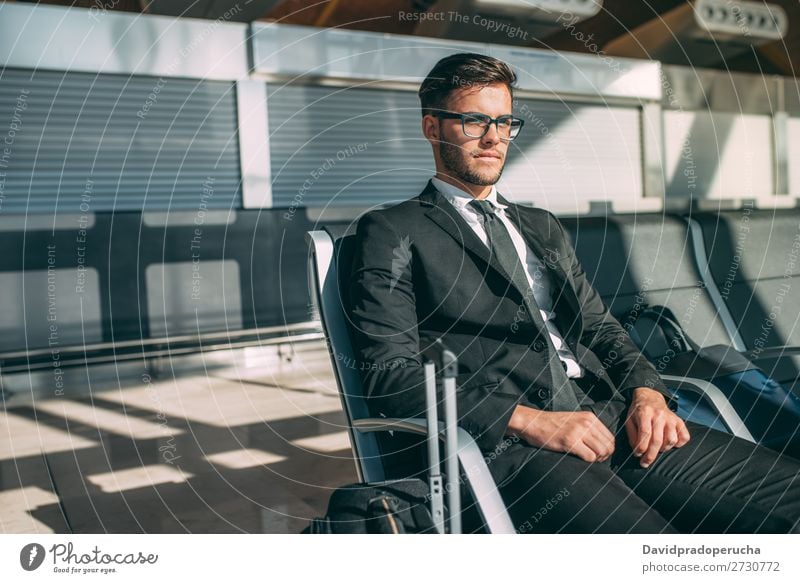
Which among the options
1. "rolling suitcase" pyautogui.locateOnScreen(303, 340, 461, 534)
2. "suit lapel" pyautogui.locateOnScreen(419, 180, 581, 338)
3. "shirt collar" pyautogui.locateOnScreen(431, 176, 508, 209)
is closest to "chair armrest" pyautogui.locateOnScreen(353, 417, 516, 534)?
"rolling suitcase" pyautogui.locateOnScreen(303, 340, 461, 534)

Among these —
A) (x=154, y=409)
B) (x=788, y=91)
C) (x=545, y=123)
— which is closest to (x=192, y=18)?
(x=154, y=409)

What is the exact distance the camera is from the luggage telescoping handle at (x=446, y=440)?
1307mm

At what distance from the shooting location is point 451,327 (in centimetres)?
157

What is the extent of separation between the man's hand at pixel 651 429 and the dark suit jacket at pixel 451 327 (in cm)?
5

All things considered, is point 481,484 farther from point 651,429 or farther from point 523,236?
point 523,236

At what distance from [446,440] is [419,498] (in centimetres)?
15

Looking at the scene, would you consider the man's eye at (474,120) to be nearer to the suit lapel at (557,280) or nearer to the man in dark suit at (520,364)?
the man in dark suit at (520,364)

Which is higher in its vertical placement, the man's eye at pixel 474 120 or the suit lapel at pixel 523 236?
the man's eye at pixel 474 120

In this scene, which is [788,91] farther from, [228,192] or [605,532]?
[605,532]

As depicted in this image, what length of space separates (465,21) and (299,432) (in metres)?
4.50

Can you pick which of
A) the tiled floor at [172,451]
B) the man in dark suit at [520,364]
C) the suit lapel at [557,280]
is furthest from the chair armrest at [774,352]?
the tiled floor at [172,451]

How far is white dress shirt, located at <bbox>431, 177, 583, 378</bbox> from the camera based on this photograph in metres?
1.70

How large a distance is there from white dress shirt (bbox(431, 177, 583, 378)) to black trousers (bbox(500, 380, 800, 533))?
0.68 feet

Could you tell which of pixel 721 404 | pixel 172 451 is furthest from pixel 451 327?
pixel 172 451
